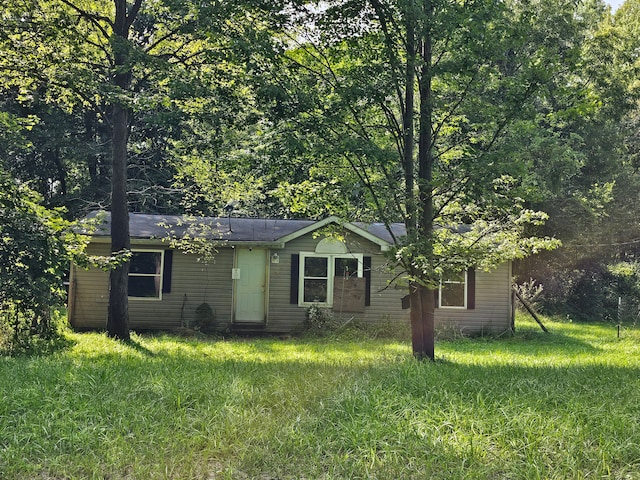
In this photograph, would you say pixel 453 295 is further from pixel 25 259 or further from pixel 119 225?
pixel 25 259

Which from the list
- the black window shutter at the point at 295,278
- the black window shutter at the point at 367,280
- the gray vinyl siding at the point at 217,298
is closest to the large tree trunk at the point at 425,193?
→ the gray vinyl siding at the point at 217,298

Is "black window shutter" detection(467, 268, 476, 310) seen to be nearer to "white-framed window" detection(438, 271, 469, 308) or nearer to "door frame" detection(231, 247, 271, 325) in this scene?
"white-framed window" detection(438, 271, 469, 308)

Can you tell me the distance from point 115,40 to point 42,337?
5.52 metres

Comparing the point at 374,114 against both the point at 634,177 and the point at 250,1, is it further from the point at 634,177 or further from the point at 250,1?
the point at 634,177

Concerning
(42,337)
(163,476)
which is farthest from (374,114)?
(42,337)

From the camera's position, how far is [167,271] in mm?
14062

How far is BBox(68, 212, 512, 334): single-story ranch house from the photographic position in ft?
45.5

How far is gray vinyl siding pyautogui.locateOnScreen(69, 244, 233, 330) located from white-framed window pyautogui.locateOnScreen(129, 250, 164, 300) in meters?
0.19

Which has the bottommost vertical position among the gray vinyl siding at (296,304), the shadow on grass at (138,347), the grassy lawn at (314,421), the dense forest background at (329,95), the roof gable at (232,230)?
the shadow on grass at (138,347)

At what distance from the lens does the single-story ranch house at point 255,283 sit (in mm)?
13867

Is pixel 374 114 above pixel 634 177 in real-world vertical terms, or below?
below

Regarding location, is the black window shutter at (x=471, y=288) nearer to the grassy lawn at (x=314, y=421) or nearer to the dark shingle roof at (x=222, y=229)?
the dark shingle roof at (x=222, y=229)

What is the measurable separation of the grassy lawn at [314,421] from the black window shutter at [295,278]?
666 cm

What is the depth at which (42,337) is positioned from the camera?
9.62m
